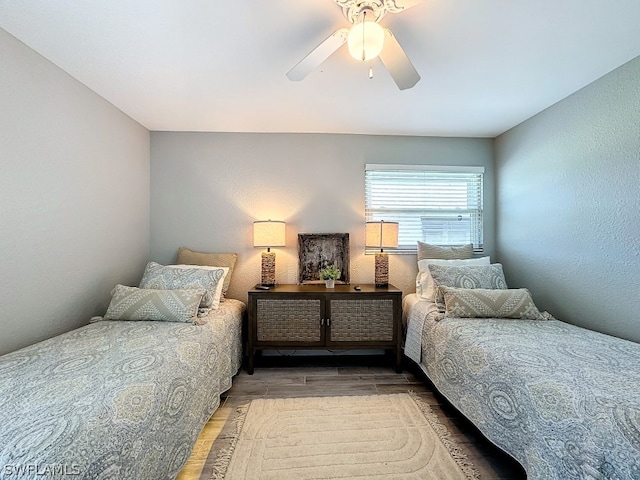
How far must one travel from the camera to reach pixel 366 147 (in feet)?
10.6

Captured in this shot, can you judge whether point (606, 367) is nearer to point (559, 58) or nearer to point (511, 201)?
point (559, 58)

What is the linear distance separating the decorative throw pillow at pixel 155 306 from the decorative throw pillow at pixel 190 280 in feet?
0.70

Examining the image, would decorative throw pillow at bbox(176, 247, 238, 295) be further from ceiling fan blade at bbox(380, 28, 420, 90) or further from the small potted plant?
ceiling fan blade at bbox(380, 28, 420, 90)

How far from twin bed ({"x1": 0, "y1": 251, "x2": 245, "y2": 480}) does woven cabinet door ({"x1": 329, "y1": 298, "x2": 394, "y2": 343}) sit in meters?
1.08

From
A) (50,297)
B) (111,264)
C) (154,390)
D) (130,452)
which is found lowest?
(130,452)

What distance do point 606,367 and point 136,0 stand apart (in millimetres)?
2832

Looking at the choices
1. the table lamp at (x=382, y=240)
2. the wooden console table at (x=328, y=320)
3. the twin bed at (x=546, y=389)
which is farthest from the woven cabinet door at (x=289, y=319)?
the twin bed at (x=546, y=389)

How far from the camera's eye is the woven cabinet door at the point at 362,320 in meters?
2.76

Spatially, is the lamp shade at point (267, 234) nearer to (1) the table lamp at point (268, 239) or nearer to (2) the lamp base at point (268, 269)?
(1) the table lamp at point (268, 239)

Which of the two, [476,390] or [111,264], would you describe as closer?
[476,390]

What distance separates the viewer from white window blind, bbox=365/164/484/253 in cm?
327

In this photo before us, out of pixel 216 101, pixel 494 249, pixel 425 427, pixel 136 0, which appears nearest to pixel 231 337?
pixel 425 427

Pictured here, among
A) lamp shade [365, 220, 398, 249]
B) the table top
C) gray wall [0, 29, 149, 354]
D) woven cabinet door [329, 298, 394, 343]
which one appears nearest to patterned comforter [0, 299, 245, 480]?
gray wall [0, 29, 149, 354]

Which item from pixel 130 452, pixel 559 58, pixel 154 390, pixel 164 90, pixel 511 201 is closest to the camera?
pixel 130 452
